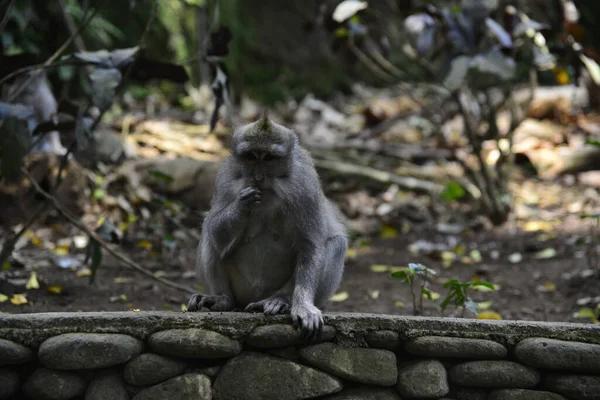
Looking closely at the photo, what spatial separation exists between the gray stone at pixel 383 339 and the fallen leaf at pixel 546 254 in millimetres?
4103

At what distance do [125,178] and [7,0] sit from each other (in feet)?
10.3

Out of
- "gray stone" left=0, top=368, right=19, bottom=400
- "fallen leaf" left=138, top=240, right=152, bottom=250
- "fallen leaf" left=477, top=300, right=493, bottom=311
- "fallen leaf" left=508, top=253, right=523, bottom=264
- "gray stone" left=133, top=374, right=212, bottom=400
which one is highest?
"fallen leaf" left=508, top=253, right=523, bottom=264

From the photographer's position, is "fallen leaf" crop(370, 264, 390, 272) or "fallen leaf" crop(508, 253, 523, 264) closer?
"fallen leaf" crop(370, 264, 390, 272)

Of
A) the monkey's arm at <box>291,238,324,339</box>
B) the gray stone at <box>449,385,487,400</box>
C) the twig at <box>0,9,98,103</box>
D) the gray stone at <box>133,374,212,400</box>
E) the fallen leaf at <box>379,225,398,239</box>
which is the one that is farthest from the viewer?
the fallen leaf at <box>379,225,398,239</box>

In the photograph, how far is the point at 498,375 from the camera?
3.61 metres

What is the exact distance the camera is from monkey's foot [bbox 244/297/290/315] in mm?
3725

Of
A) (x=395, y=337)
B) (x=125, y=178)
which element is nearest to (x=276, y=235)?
(x=395, y=337)

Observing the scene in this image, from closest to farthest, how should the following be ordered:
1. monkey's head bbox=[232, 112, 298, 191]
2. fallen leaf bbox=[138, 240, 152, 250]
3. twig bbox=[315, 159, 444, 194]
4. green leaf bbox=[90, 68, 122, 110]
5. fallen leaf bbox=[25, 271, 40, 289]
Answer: monkey's head bbox=[232, 112, 298, 191] → green leaf bbox=[90, 68, 122, 110] → fallen leaf bbox=[25, 271, 40, 289] → fallen leaf bbox=[138, 240, 152, 250] → twig bbox=[315, 159, 444, 194]

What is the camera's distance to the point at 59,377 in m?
3.42

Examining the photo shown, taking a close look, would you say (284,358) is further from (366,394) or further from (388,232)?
(388,232)

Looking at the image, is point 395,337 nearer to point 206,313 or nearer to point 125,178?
point 206,313

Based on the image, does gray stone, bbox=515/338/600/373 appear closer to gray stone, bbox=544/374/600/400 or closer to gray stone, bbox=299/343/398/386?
gray stone, bbox=544/374/600/400

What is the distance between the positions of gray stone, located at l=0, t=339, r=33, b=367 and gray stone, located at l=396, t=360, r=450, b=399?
6.13 feet

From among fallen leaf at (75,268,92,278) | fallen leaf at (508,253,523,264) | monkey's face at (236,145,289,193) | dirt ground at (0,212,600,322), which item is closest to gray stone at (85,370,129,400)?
monkey's face at (236,145,289,193)
